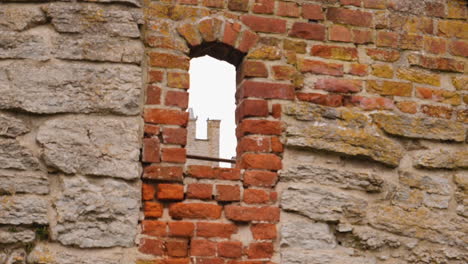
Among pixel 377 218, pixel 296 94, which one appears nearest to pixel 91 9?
pixel 296 94

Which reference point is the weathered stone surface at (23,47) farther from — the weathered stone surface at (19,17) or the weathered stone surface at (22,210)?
the weathered stone surface at (22,210)

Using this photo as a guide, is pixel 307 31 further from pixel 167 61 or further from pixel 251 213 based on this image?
pixel 251 213

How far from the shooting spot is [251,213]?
281 cm

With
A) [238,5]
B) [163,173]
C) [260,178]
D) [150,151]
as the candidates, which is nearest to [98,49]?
[150,151]

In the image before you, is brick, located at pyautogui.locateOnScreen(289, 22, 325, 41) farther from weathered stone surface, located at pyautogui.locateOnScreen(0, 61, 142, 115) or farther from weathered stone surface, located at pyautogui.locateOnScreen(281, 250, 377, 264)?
weathered stone surface, located at pyautogui.locateOnScreen(281, 250, 377, 264)

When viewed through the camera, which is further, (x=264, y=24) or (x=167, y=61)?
(x=264, y=24)

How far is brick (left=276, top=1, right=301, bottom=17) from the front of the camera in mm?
3066

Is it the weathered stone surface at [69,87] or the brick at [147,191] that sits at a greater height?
the weathered stone surface at [69,87]

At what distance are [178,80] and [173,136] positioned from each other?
0.97 feet

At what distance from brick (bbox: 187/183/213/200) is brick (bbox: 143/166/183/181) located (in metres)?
0.08

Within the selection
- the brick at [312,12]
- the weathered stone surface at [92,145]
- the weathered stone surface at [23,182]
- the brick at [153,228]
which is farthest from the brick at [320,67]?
the weathered stone surface at [23,182]

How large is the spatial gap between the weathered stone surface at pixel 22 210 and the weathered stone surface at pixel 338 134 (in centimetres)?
125

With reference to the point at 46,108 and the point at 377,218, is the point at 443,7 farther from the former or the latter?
the point at 46,108

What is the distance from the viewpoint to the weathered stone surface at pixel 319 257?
2.78 meters
